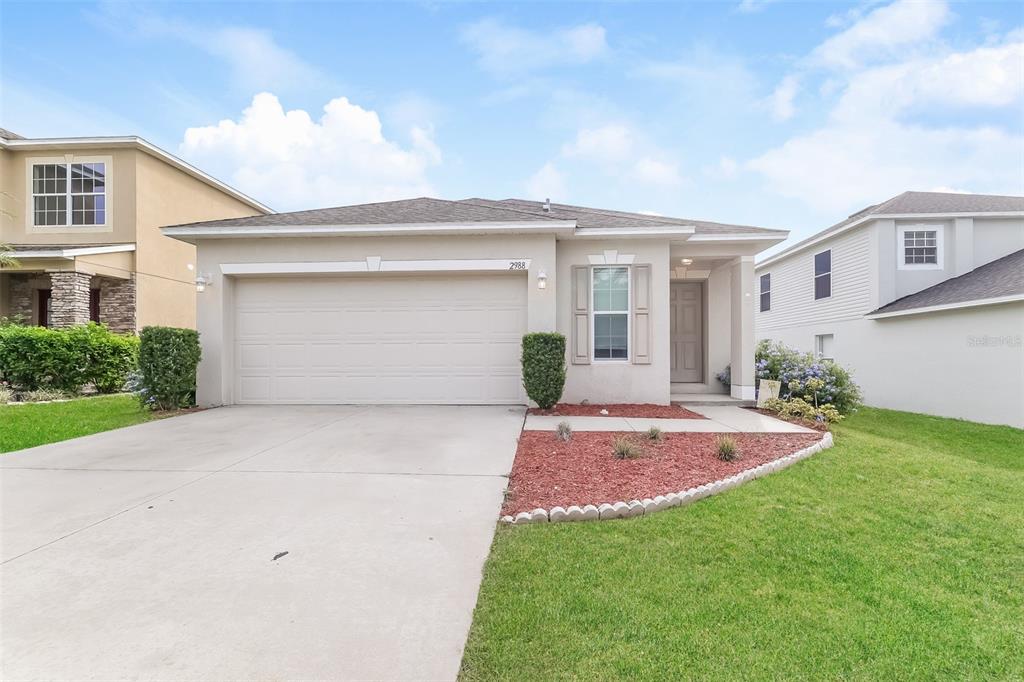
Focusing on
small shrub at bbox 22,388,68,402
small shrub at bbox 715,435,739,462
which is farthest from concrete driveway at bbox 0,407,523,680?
small shrub at bbox 22,388,68,402

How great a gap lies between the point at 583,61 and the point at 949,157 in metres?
12.4

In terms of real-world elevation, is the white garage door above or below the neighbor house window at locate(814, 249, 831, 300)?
below

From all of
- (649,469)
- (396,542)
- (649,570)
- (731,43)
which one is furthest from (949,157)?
(396,542)

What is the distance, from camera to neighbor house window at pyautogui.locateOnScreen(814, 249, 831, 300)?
14070 mm

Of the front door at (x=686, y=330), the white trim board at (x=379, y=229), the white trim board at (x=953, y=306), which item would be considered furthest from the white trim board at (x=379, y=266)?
the white trim board at (x=953, y=306)

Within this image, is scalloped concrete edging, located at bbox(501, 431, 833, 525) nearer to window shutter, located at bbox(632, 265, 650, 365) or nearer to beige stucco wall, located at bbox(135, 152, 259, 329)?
window shutter, located at bbox(632, 265, 650, 365)

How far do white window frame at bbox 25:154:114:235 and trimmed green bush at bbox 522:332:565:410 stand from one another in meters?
12.9

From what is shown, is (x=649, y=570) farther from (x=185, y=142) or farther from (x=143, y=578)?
(x=185, y=142)

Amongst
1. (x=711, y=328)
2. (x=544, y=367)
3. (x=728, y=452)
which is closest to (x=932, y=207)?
(x=711, y=328)

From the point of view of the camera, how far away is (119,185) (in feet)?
40.3

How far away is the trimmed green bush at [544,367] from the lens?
743 centimetres

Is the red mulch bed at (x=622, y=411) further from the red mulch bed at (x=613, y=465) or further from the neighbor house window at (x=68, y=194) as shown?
the neighbor house window at (x=68, y=194)

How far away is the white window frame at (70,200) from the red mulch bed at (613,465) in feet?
46.2

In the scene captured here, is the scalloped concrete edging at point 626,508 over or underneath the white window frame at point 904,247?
underneath
